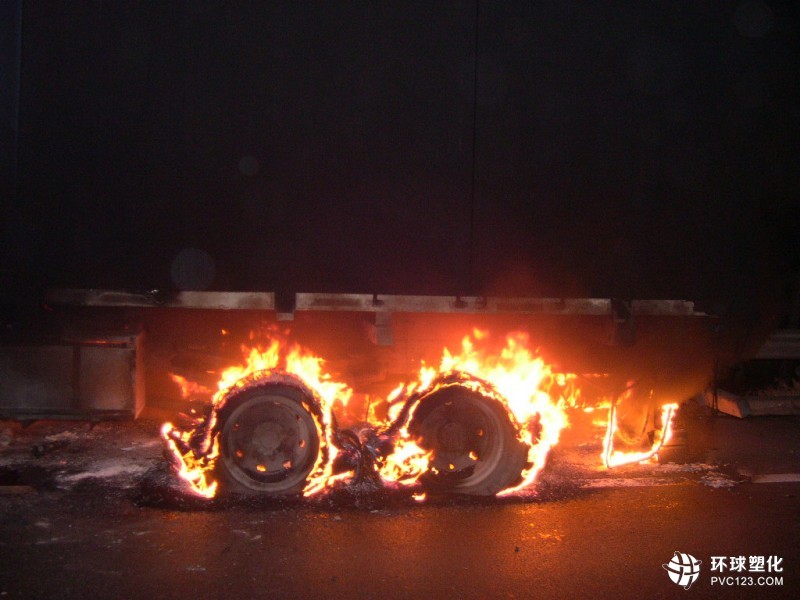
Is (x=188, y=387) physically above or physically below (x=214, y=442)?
above

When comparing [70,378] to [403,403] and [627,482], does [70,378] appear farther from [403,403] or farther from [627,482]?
[627,482]

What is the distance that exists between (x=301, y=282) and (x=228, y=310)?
73 centimetres

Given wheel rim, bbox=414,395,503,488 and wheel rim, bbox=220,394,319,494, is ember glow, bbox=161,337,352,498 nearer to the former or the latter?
wheel rim, bbox=220,394,319,494

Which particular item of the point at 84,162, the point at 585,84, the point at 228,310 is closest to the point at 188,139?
the point at 84,162

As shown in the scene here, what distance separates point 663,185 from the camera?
573 centimetres

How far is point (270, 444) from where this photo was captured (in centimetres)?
521

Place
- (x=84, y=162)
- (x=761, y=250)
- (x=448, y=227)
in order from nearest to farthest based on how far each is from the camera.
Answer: (x=84, y=162) → (x=448, y=227) → (x=761, y=250)

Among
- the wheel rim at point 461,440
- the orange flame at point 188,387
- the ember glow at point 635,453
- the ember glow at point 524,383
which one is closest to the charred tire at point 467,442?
the wheel rim at point 461,440

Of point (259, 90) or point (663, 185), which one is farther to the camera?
point (663, 185)

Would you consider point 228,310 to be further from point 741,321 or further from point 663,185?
point 741,321

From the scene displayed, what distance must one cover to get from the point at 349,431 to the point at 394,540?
1.28 metres

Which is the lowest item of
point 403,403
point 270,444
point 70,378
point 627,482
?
point 627,482

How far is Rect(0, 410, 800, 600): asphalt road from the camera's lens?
12.3 ft

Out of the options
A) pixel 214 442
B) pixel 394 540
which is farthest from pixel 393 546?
pixel 214 442
